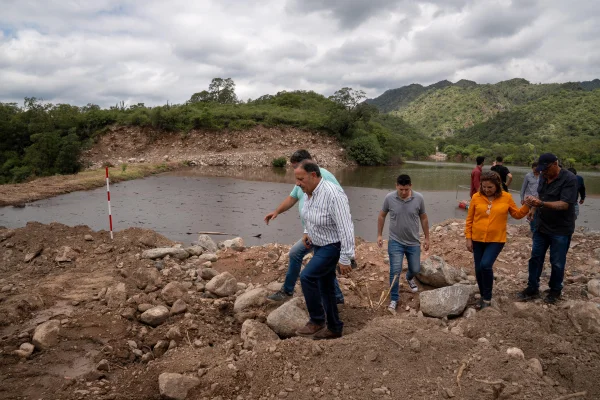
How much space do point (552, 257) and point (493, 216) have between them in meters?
1.11

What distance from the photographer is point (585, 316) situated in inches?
149

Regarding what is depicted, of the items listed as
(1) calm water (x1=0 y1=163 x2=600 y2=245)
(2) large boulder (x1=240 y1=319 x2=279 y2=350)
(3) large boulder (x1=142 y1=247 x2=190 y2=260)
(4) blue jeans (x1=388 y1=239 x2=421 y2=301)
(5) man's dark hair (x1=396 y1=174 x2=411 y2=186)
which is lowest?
(1) calm water (x1=0 y1=163 x2=600 y2=245)

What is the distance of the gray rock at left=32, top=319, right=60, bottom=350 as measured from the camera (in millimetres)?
3611

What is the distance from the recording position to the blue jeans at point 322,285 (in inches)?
139

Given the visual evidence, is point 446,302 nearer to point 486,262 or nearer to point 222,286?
point 486,262

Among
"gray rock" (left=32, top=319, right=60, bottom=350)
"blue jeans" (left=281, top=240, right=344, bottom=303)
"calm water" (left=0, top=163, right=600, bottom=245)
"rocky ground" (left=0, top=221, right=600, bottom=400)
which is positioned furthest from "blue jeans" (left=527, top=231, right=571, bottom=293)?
"calm water" (left=0, top=163, right=600, bottom=245)

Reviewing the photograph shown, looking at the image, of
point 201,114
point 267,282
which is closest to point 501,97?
point 201,114

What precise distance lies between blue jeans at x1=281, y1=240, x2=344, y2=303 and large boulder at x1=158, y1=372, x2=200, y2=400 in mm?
1897

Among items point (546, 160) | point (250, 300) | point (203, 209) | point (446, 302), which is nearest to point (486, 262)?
point (446, 302)

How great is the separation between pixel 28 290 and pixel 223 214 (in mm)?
8450

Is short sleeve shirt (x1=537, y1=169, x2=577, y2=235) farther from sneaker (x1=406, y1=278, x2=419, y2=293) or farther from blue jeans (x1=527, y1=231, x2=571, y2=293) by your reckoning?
sneaker (x1=406, y1=278, x2=419, y2=293)

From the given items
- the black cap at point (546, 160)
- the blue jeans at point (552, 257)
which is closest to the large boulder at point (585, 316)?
the blue jeans at point (552, 257)

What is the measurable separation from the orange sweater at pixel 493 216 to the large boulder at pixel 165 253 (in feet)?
14.8

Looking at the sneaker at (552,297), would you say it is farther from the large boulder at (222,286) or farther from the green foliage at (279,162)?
the green foliage at (279,162)
